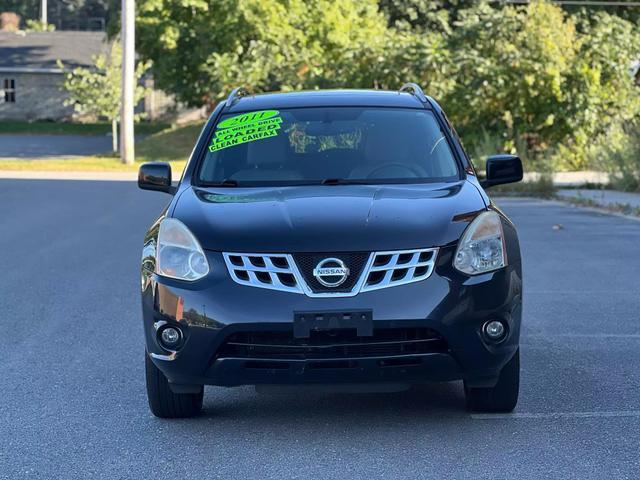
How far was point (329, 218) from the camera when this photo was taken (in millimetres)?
5453

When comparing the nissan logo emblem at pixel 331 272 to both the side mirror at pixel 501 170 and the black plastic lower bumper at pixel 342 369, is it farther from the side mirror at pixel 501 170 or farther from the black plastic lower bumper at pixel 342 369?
the side mirror at pixel 501 170

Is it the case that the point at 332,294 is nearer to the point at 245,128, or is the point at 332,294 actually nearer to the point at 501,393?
the point at 501,393

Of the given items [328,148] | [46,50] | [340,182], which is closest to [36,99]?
[46,50]

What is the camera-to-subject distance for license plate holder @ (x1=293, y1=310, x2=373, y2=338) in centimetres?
513

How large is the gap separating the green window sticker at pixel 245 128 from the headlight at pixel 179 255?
49.8 inches

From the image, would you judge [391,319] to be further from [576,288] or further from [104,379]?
[576,288]

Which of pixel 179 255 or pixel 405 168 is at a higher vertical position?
pixel 405 168

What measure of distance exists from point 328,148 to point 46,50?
208ft

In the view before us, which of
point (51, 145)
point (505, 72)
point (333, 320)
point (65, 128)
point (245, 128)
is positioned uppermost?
point (245, 128)

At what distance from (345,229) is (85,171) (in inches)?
1052

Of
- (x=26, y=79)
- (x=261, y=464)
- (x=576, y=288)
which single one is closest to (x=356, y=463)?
(x=261, y=464)

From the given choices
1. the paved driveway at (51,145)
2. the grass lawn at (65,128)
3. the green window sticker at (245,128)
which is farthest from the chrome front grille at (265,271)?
the grass lawn at (65,128)

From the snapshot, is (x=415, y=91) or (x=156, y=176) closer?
(x=156, y=176)

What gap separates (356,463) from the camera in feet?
16.5
